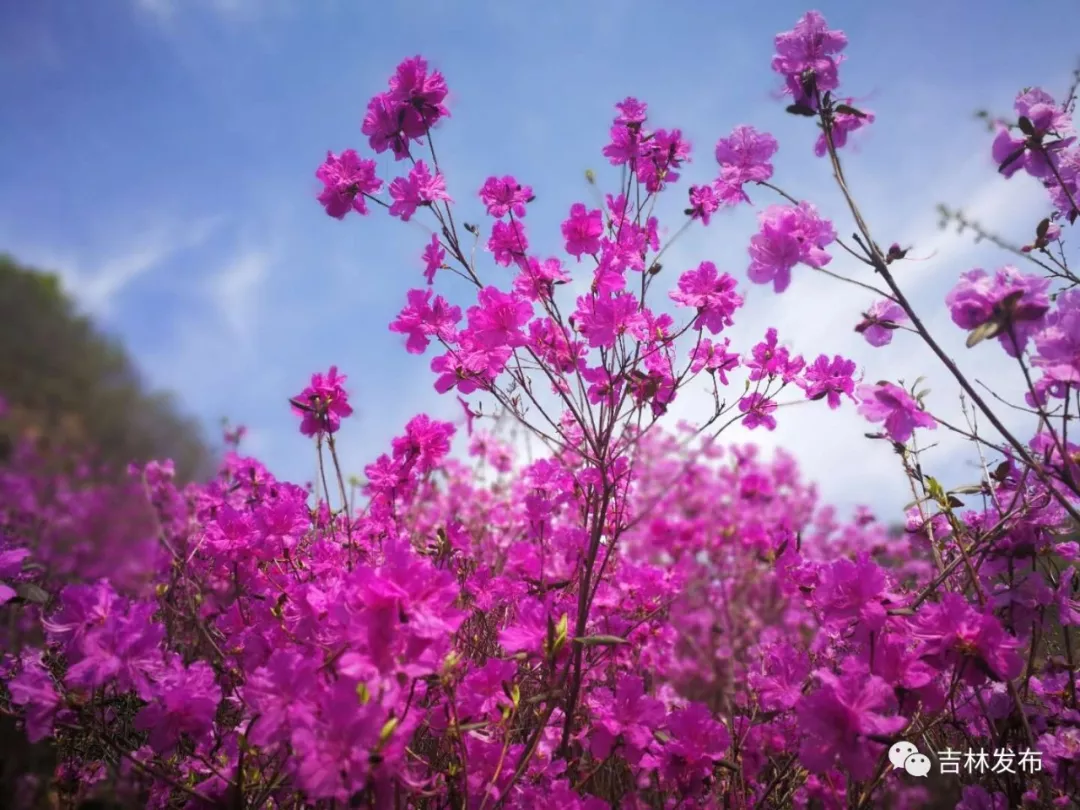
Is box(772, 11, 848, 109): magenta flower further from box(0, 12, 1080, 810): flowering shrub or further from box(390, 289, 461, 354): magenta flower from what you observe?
box(390, 289, 461, 354): magenta flower

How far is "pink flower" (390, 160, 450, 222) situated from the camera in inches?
88.3

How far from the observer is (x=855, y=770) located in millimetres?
1442

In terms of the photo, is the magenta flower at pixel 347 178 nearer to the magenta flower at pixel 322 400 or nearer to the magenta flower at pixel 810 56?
the magenta flower at pixel 322 400

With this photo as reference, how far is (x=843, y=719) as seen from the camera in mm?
1485

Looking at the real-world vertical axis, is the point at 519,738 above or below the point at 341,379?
below

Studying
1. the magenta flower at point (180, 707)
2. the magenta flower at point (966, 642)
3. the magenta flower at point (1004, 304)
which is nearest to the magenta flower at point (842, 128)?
the magenta flower at point (1004, 304)

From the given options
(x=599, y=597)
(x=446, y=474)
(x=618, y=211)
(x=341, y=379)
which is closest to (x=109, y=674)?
(x=341, y=379)

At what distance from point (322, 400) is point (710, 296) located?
148cm

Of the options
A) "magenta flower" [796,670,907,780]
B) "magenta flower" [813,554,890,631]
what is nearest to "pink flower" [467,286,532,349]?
"magenta flower" [813,554,890,631]

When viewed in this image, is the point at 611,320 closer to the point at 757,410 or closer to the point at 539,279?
the point at 539,279

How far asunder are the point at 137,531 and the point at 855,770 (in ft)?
22.6

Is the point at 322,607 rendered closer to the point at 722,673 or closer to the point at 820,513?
the point at 722,673

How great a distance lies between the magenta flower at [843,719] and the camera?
1.46 meters

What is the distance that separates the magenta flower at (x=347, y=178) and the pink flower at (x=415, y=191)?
Result: 0.39 feet
